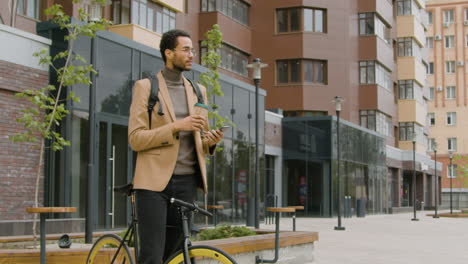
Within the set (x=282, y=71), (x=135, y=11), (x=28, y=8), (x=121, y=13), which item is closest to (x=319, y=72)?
(x=282, y=71)

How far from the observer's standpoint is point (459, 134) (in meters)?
75.8

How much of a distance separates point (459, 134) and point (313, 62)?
1646 inches

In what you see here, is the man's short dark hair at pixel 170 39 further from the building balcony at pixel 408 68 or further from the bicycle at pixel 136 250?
the building balcony at pixel 408 68

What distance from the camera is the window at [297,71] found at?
3841 cm

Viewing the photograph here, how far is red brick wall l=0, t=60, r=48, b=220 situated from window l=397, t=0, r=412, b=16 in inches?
1563

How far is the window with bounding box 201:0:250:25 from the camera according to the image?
33.0m

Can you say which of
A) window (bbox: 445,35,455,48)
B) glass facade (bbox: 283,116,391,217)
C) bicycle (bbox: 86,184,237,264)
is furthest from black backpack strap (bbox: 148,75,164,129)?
window (bbox: 445,35,455,48)

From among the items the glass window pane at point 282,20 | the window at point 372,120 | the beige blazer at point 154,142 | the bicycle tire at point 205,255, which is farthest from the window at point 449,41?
the bicycle tire at point 205,255

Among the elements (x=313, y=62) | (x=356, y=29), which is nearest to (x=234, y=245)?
(x=313, y=62)

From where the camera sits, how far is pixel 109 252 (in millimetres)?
5883

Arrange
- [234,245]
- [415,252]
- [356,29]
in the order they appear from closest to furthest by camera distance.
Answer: [234,245]
[415,252]
[356,29]

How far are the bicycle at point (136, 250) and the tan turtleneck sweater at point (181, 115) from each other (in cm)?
24

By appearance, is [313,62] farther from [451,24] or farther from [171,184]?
[451,24]

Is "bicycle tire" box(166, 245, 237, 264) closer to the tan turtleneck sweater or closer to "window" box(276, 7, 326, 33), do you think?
the tan turtleneck sweater
